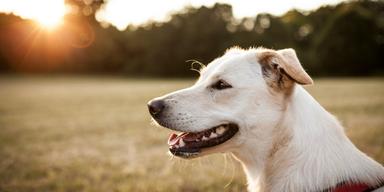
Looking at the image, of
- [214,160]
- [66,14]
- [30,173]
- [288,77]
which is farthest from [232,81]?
[66,14]

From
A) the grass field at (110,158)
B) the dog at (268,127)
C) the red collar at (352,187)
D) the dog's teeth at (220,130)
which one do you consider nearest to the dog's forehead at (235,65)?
the dog at (268,127)

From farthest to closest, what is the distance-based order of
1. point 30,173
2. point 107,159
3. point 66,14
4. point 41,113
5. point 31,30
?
1. point 66,14
2. point 31,30
3. point 41,113
4. point 107,159
5. point 30,173

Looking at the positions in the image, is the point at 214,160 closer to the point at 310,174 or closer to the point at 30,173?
the point at 30,173

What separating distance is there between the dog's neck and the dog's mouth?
0.23m

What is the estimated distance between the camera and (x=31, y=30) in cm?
5831

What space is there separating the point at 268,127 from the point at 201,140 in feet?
2.20

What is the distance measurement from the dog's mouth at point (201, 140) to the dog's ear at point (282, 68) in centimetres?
61

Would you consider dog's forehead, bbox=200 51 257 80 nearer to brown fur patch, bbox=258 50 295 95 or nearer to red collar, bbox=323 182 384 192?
brown fur patch, bbox=258 50 295 95

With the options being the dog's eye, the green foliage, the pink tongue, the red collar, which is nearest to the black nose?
the pink tongue

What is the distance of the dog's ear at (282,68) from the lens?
3.33m

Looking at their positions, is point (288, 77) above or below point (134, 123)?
above

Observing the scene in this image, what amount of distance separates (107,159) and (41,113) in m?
10.1

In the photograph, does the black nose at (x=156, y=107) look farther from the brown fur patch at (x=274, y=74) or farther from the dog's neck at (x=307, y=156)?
the brown fur patch at (x=274, y=74)

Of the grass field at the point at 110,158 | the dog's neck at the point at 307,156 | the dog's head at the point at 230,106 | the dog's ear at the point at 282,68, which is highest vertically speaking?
the dog's ear at the point at 282,68
